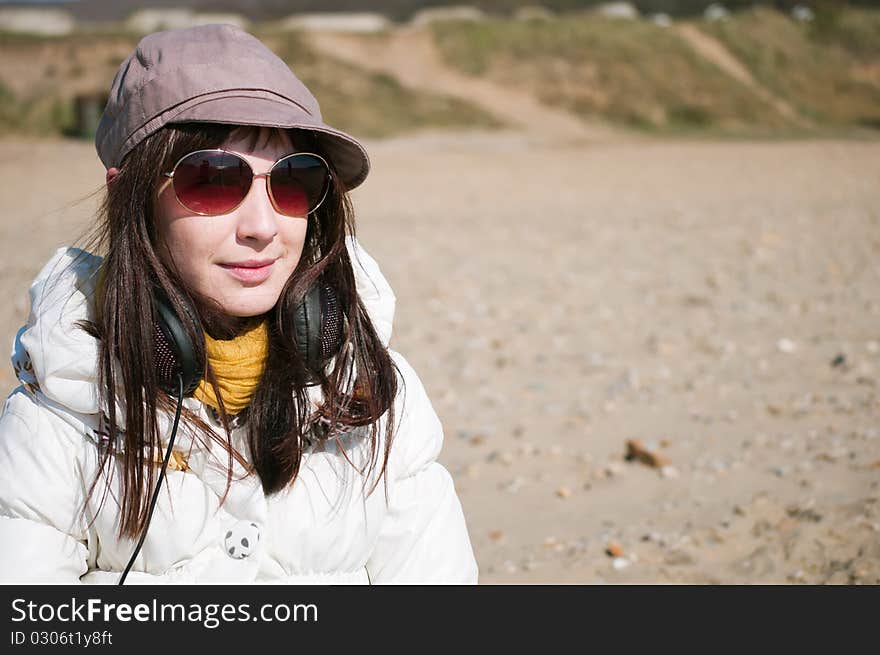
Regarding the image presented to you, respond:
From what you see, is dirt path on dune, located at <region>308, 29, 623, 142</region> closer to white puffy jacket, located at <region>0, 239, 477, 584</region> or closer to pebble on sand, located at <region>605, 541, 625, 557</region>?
pebble on sand, located at <region>605, 541, 625, 557</region>

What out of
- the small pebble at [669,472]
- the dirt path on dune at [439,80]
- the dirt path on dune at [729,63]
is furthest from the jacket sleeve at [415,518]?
the dirt path on dune at [729,63]

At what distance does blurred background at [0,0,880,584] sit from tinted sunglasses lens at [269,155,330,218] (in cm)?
48

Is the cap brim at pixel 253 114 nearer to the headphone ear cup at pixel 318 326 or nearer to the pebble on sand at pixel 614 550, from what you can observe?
the headphone ear cup at pixel 318 326

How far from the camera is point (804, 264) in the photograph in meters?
8.59

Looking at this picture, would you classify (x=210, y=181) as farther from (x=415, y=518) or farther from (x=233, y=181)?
(x=415, y=518)

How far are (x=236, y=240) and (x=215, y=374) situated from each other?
29 cm

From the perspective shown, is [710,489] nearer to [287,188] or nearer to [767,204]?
[287,188]

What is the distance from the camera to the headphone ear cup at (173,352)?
6.20ft

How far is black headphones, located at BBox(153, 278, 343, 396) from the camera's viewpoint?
189 cm

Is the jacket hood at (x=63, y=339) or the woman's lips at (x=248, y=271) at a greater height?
the woman's lips at (x=248, y=271)

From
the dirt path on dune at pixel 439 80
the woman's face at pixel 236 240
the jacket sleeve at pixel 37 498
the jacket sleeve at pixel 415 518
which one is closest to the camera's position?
the jacket sleeve at pixel 37 498

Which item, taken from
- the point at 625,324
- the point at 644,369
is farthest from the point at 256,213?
the point at 625,324

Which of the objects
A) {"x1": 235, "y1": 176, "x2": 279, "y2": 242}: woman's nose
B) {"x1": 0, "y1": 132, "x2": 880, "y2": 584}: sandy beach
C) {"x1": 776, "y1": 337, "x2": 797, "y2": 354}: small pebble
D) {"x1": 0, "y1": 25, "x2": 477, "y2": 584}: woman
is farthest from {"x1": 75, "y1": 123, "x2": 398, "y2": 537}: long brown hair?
{"x1": 776, "y1": 337, "x2": 797, "y2": 354}: small pebble

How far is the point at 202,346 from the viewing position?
6.30 ft
